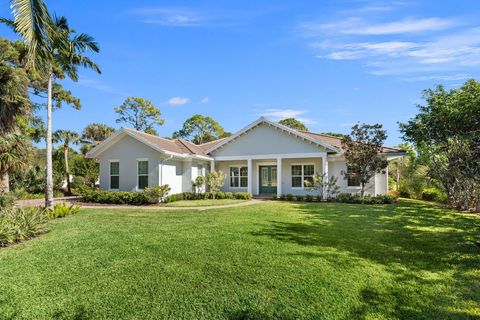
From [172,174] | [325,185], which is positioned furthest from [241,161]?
[325,185]

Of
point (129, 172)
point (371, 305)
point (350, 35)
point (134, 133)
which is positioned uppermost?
point (350, 35)

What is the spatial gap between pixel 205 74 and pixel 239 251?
14.6m

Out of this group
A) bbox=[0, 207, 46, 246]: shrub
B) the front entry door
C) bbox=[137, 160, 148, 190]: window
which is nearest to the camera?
bbox=[0, 207, 46, 246]: shrub

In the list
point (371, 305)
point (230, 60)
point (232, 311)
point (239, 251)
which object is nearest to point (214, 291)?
point (232, 311)

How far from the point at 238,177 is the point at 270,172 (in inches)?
104

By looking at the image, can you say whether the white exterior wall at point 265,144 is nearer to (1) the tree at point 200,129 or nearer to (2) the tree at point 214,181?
(2) the tree at point 214,181

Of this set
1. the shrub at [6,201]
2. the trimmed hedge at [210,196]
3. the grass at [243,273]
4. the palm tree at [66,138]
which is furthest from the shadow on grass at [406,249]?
the palm tree at [66,138]

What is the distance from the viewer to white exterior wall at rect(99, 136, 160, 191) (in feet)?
63.7

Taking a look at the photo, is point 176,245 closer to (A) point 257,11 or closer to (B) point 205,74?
(A) point 257,11

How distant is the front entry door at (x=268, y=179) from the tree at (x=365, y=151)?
6277 millimetres

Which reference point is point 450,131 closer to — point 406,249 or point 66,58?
point 406,249

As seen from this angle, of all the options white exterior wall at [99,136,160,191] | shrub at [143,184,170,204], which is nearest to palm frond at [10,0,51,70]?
shrub at [143,184,170,204]

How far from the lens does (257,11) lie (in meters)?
10.9

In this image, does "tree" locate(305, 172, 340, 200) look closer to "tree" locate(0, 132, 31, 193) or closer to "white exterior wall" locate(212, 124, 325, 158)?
"white exterior wall" locate(212, 124, 325, 158)
